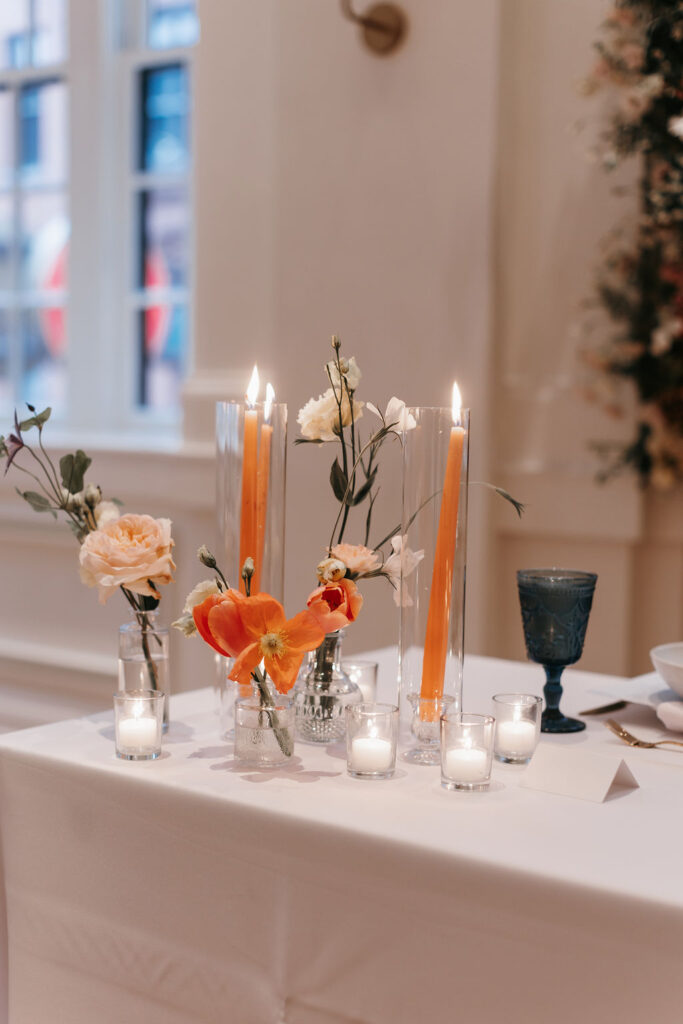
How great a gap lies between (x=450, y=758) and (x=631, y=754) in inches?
9.6

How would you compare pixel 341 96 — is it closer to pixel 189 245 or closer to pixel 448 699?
pixel 189 245

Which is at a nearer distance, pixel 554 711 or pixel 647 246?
pixel 554 711

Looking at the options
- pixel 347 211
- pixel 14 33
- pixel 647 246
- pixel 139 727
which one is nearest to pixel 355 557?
pixel 139 727

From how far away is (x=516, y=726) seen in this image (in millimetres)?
1050

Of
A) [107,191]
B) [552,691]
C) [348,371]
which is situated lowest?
[552,691]

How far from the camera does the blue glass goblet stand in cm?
114

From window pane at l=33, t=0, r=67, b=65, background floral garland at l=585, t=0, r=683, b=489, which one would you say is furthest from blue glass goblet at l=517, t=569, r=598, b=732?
window pane at l=33, t=0, r=67, b=65

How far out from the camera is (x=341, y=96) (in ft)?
8.64

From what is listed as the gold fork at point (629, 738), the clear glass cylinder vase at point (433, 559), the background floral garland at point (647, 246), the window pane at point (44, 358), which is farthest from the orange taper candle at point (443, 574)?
the window pane at point (44, 358)

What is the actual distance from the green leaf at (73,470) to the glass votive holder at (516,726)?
46cm

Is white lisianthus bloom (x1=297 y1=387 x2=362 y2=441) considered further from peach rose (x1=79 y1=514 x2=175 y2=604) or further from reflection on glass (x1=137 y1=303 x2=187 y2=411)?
reflection on glass (x1=137 y1=303 x2=187 y2=411)

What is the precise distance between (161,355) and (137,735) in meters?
2.41

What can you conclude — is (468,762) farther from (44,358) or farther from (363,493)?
(44,358)

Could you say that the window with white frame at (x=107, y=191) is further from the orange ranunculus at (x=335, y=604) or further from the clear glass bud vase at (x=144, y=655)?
the orange ranunculus at (x=335, y=604)
